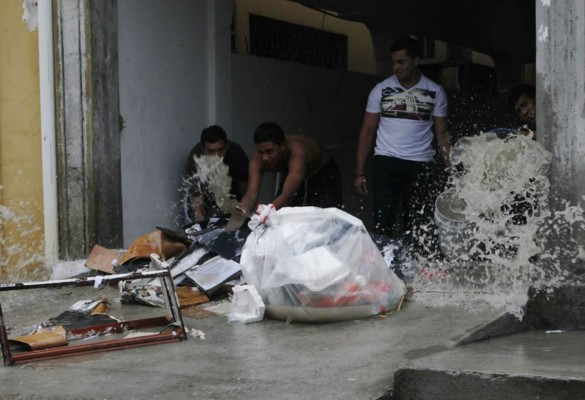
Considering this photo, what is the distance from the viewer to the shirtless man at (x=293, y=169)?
21.8 feet

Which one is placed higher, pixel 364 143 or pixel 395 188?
pixel 364 143

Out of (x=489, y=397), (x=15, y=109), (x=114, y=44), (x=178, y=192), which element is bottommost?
(x=489, y=397)

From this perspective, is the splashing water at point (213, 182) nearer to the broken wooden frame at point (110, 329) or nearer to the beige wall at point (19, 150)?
the beige wall at point (19, 150)

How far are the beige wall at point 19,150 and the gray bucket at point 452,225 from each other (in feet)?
9.39

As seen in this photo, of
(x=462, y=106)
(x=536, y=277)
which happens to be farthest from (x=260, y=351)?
(x=462, y=106)

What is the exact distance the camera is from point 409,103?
6816 millimetres

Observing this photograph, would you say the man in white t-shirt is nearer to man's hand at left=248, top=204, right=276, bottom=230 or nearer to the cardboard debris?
the cardboard debris

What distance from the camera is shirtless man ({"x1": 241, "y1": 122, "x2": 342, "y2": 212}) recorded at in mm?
6633

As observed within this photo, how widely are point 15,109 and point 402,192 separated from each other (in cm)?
283

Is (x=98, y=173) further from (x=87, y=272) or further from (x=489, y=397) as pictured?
(x=489, y=397)

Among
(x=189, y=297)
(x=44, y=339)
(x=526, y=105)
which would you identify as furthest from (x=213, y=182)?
(x=44, y=339)

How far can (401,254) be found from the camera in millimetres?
5773

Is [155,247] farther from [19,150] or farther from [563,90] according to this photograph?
[563,90]

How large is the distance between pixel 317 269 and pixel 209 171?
2488mm
